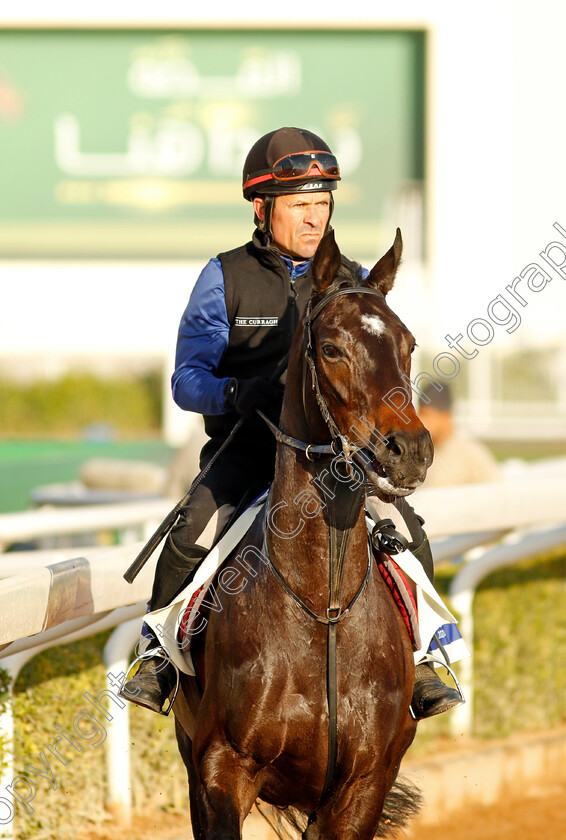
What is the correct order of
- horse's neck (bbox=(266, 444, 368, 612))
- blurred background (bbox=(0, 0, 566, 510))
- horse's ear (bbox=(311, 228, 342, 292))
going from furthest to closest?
blurred background (bbox=(0, 0, 566, 510)) → horse's neck (bbox=(266, 444, 368, 612)) → horse's ear (bbox=(311, 228, 342, 292))

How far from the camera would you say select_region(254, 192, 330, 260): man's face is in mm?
4016

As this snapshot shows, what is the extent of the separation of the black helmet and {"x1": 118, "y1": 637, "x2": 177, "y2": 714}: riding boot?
1516 millimetres

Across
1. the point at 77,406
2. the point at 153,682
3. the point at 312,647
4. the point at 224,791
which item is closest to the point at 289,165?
the point at 312,647

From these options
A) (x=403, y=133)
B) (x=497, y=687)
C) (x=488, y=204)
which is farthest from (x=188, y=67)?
(x=497, y=687)

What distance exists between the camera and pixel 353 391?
320 centimetres

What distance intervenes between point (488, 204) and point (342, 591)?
3189cm

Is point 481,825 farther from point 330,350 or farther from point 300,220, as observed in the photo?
point 330,350

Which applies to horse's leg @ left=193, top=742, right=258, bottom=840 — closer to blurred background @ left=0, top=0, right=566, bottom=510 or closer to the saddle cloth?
the saddle cloth

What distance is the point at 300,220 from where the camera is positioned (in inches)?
159

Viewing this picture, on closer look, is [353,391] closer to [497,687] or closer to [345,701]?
[345,701]

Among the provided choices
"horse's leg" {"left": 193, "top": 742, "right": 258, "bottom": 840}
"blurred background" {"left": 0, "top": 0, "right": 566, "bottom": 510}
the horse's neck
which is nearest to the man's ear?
the horse's neck

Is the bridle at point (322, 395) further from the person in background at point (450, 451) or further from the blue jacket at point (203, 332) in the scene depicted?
the person in background at point (450, 451)

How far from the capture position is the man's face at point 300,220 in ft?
13.2

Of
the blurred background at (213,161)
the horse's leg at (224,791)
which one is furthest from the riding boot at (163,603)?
the blurred background at (213,161)
